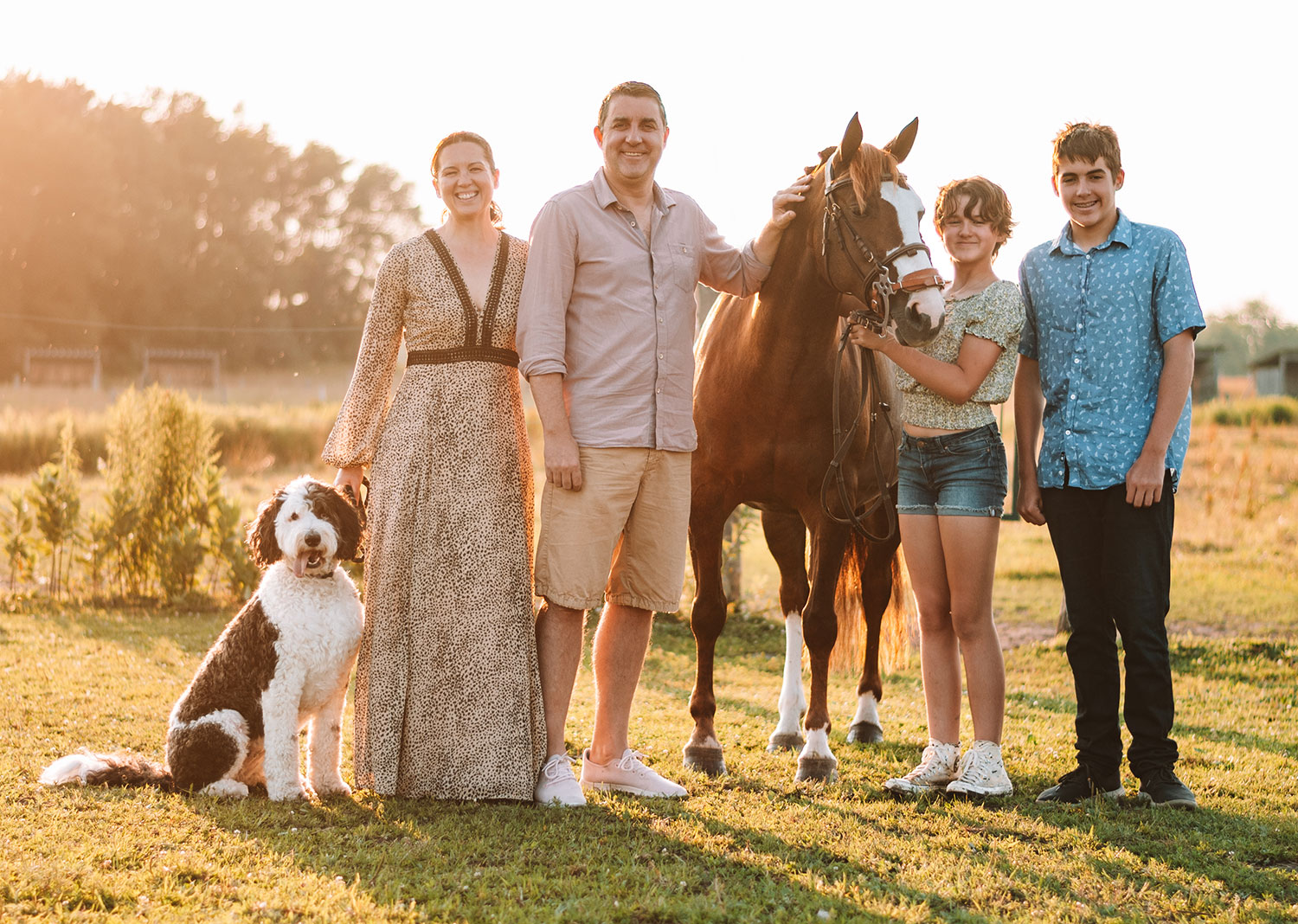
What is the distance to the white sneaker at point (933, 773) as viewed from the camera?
12.7ft

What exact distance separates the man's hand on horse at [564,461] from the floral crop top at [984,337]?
122cm

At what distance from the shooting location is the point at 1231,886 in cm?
305

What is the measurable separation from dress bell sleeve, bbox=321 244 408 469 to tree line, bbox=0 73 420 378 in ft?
83.5

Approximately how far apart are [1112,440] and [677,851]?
2.07 metres

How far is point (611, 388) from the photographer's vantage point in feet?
11.9

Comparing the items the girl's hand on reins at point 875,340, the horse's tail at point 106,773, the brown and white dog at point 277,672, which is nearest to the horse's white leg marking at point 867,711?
the girl's hand on reins at point 875,340

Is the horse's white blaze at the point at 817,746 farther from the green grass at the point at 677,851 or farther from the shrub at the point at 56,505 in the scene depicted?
the shrub at the point at 56,505

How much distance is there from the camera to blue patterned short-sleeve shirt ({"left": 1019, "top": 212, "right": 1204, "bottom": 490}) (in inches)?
148

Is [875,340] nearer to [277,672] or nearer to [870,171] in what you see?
[870,171]

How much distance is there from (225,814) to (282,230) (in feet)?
117

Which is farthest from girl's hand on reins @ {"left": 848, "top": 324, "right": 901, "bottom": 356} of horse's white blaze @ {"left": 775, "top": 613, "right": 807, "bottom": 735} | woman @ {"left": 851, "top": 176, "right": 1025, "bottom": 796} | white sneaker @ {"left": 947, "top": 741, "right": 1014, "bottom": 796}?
horse's white blaze @ {"left": 775, "top": 613, "right": 807, "bottom": 735}

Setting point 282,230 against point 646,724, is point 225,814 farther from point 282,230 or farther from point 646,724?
point 282,230

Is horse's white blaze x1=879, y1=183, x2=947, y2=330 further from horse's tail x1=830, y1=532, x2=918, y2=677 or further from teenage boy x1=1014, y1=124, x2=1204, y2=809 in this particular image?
horse's tail x1=830, y1=532, x2=918, y2=677

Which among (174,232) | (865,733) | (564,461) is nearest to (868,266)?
(564,461)
